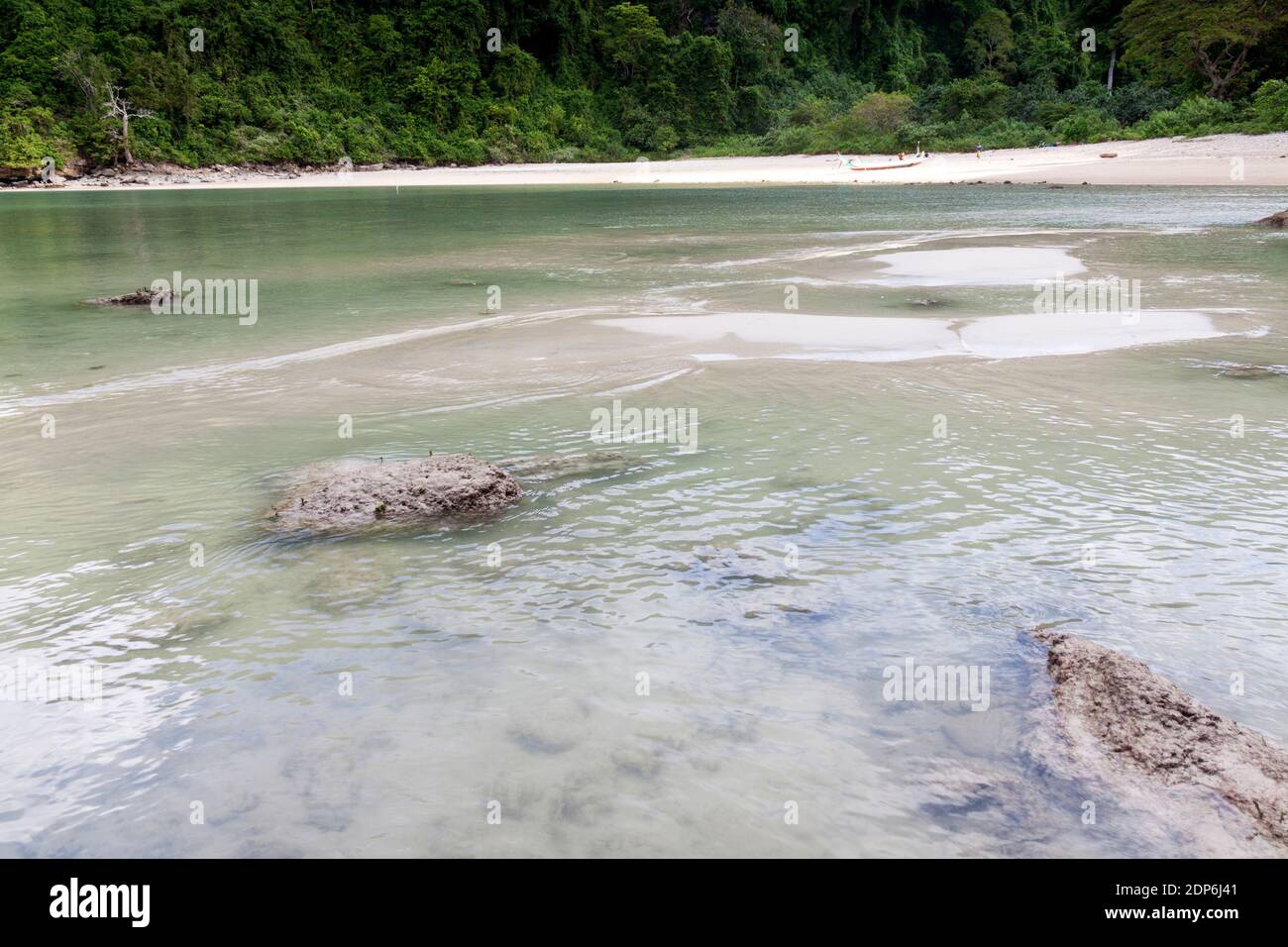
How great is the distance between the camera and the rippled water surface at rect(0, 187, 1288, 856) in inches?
146

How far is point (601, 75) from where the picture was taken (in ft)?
302

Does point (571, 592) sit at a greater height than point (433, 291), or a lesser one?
lesser

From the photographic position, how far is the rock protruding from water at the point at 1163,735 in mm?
3490

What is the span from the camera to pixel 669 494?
6871 millimetres

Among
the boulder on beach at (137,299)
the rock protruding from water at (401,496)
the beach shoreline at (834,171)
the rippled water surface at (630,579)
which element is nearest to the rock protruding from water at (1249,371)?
the rippled water surface at (630,579)

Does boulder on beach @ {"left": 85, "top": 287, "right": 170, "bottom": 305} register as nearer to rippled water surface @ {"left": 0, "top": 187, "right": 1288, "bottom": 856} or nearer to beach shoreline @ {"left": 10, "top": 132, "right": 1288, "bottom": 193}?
rippled water surface @ {"left": 0, "top": 187, "right": 1288, "bottom": 856}

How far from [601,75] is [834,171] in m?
39.7

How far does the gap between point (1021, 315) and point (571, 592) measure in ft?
31.0

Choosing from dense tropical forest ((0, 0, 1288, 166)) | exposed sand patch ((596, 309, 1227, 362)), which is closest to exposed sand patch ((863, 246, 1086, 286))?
exposed sand patch ((596, 309, 1227, 362))

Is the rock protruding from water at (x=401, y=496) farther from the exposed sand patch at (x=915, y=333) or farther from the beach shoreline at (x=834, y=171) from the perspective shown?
the beach shoreline at (x=834, y=171)

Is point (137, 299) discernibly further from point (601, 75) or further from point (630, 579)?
point (601, 75)

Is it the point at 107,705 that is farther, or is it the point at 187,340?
the point at 187,340
